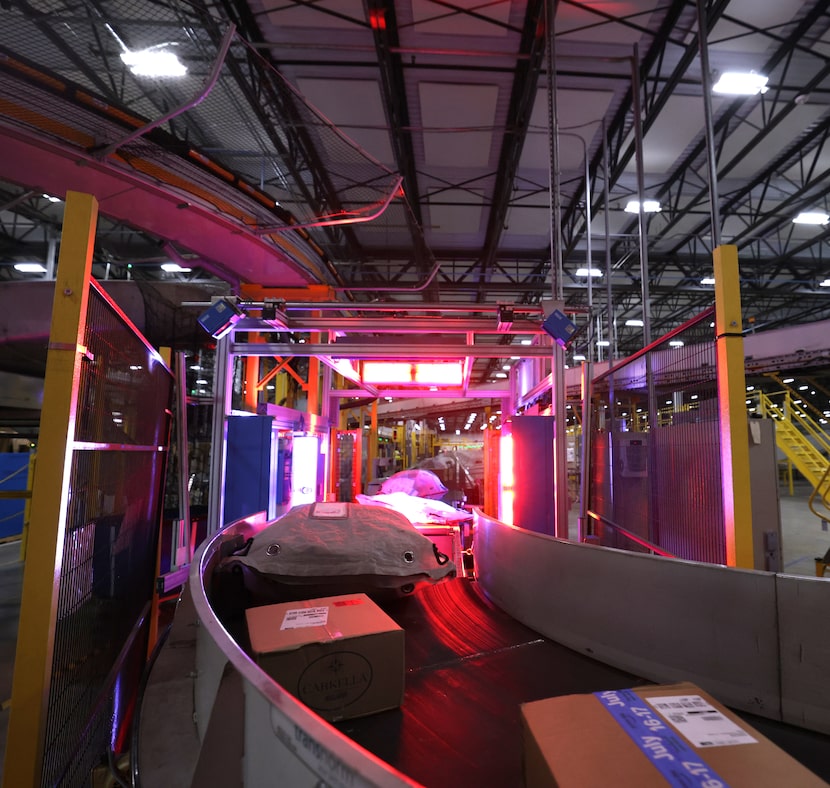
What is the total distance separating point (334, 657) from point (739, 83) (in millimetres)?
9544

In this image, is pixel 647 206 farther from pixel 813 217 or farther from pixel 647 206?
pixel 813 217

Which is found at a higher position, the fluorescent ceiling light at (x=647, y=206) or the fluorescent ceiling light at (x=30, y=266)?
the fluorescent ceiling light at (x=647, y=206)

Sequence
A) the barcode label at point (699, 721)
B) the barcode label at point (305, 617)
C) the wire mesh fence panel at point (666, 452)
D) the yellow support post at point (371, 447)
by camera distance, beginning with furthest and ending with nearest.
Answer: the yellow support post at point (371, 447) → the wire mesh fence panel at point (666, 452) → the barcode label at point (305, 617) → the barcode label at point (699, 721)

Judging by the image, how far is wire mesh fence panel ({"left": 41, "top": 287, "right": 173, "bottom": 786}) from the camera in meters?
2.10

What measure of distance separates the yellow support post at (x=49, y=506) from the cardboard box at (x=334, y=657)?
30.1 inches

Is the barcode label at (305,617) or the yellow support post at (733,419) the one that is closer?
the barcode label at (305,617)

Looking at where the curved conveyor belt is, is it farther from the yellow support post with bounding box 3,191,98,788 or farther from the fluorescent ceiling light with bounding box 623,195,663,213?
the fluorescent ceiling light with bounding box 623,195,663,213

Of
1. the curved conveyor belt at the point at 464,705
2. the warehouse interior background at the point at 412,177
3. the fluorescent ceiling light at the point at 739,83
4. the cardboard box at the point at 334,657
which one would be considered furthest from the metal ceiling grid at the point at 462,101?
the cardboard box at the point at 334,657

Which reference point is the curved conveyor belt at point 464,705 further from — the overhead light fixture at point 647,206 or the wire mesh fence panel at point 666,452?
the overhead light fixture at point 647,206

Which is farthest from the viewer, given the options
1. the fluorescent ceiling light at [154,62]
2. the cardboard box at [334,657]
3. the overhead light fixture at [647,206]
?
the overhead light fixture at [647,206]

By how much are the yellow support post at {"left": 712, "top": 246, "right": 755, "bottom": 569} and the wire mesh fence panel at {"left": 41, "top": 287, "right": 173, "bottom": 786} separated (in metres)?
3.69

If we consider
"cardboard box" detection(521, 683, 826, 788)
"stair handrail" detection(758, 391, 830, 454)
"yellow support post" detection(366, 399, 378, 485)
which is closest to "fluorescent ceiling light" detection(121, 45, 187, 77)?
"cardboard box" detection(521, 683, 826, 788)

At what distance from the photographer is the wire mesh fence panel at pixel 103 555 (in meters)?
2.10

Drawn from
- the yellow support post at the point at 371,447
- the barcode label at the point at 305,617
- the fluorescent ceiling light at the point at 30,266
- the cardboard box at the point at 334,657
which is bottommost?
the cardboard box at the point at 334,657
